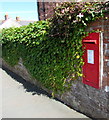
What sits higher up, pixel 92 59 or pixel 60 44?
pixel 60 44

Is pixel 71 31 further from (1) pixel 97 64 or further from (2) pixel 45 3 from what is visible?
(2) pixel 45 3

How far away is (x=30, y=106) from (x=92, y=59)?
233cm

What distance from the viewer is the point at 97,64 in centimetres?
258

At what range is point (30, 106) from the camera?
3799 mm

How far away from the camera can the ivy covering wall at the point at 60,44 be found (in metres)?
2.71

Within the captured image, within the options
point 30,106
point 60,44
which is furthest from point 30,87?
Result: point 60,44

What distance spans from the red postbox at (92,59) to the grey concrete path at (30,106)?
1.03 metres

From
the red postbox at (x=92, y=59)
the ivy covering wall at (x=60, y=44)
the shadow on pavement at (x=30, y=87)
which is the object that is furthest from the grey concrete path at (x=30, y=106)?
the red postbox at (x=92, y=59)

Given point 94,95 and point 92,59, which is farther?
point 94,95

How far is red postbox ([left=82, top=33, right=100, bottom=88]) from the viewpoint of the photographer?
8.32ft

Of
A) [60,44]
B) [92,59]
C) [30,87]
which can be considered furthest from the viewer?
[30,87]

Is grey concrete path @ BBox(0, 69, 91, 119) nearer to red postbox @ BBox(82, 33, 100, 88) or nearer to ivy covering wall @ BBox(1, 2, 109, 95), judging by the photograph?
ivy covering wall @ BBox(1, 2, 109, 95)

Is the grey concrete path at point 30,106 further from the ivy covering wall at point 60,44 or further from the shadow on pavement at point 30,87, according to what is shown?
the ivy covering wall at point 60,44

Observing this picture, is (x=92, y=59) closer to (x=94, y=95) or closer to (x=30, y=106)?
(x=94, y=95)
